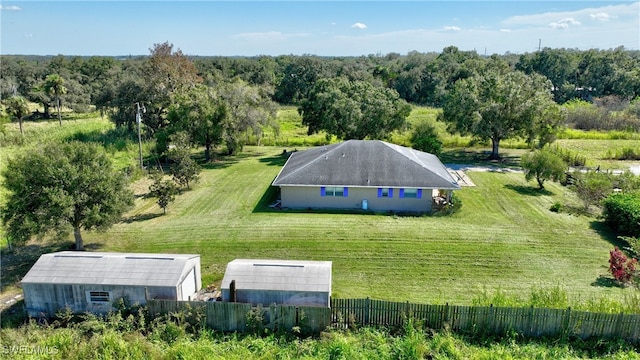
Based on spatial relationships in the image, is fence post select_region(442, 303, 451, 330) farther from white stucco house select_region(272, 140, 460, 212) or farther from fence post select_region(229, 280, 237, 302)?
white stucco house select_region(272, 140, 460, 212)

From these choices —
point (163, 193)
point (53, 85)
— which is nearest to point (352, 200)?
point (163, 193)

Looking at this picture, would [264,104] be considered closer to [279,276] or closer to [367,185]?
[367,185]

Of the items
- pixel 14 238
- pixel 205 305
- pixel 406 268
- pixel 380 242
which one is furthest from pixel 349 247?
pixel 14 238

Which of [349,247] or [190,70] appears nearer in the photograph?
[349,247]

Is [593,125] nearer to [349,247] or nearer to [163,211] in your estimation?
[349,247]

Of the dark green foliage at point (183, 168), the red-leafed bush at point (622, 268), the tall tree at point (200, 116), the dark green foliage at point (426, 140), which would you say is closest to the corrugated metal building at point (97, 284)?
the dark green foliage at point (183, 168)

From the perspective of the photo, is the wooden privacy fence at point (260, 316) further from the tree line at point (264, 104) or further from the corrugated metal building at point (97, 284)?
the tree line at point (264, 104)
